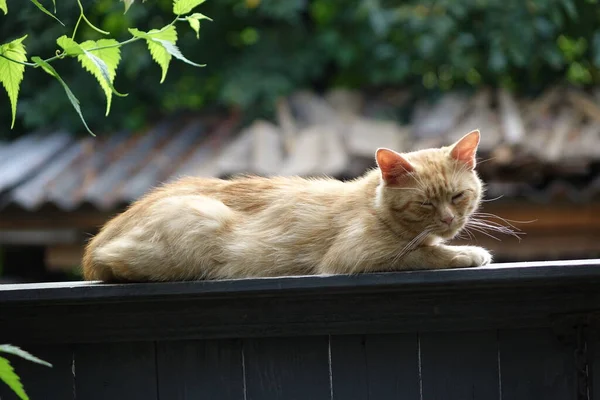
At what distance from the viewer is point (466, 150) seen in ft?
8.38

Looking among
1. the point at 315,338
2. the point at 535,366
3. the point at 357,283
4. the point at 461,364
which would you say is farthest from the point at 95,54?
the point at 535,366

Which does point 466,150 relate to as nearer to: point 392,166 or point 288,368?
point 392,166

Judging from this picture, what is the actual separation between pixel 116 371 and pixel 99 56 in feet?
3.07

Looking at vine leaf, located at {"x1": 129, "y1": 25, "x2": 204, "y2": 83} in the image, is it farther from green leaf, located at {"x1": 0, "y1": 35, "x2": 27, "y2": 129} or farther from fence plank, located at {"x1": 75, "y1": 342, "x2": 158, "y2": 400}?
fence plank, located at {"x1": 75, "y1": 342, "x2": 158, "y2": 400}

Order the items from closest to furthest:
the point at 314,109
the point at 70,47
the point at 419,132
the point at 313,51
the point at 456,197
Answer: the point at 70,47
the point at 456,197
the point at 419,132
the point at 314,109
the point at 313,51

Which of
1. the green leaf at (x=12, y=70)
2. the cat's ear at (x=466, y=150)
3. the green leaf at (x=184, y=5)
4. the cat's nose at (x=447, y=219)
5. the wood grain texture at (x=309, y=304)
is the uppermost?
the green leaf at (x=184, y=5)

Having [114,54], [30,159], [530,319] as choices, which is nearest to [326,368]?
[530,319]

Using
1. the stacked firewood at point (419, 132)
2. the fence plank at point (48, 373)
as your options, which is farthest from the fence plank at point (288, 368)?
the stacked firewood at point (419, 132)

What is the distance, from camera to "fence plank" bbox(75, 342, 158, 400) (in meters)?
2.38

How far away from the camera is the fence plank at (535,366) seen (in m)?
2.28

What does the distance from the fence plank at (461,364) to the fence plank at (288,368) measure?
0.93 feet

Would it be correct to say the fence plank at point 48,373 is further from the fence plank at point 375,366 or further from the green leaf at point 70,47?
the green leaf at point 70,47

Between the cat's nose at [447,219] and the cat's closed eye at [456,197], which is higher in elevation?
the cat's closed eye at [456,197]

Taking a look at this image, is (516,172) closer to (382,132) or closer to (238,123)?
(382,132)
